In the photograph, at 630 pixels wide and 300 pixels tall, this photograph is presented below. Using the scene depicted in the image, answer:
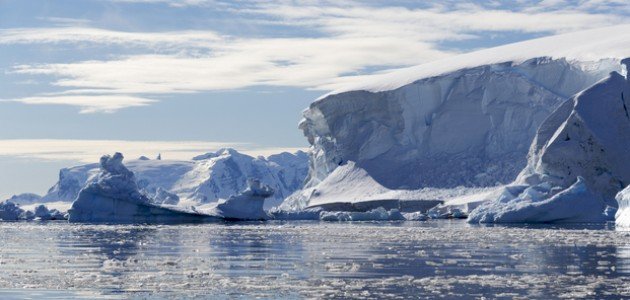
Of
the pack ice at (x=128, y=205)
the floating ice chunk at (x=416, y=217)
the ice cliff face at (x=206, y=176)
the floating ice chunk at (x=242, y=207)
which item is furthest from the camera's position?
the ice cliff face at (x=206, y=176)

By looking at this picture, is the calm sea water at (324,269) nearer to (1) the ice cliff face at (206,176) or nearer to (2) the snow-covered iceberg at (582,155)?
(2) the snow-covered iceberg at (582,155)

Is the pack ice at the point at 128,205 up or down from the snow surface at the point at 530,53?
down

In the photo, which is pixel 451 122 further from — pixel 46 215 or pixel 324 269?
pixel 324 269

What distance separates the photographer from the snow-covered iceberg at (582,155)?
3897cm

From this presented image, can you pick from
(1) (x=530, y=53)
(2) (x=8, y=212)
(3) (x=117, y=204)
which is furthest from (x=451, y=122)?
(2) (x=8, y=212)

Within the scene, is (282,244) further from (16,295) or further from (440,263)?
(16,295)

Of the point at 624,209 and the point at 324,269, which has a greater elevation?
the point at 324,269

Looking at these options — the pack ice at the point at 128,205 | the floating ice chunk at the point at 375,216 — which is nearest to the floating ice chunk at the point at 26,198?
the pack ice at the point at 128,205

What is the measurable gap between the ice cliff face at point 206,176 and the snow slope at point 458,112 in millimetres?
52500

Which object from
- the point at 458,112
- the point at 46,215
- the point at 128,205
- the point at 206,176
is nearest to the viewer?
the point at 128,205

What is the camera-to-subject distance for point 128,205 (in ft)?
152

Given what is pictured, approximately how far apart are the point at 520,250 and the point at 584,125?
24365 millimetres

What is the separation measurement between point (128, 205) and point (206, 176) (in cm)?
7908

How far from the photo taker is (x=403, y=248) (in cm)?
2077
